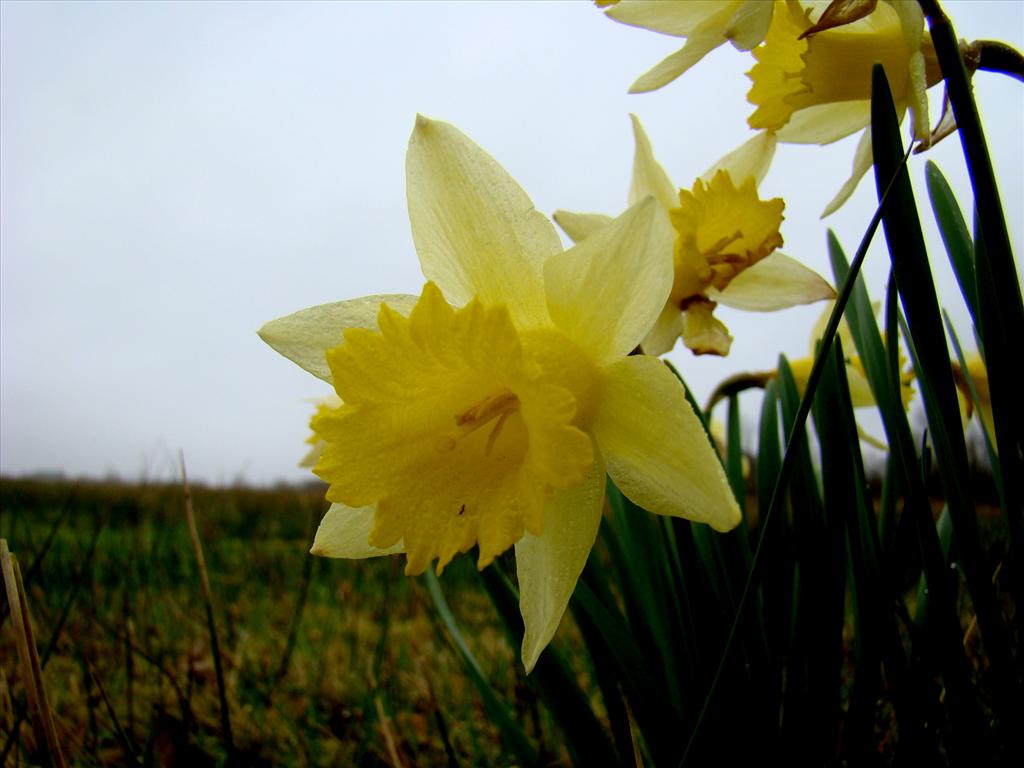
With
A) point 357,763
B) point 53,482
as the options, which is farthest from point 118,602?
point 53,482

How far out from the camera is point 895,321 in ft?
3.45

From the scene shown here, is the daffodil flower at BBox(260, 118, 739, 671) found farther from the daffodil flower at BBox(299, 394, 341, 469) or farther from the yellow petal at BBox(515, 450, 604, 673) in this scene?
the daffodil flower at BBox(299, 394, 341, 469)

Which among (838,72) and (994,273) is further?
(838,72)

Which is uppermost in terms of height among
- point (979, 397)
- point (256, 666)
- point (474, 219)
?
point (474, 219)

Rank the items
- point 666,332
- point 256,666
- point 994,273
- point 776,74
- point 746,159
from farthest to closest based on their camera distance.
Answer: point 256,666, point 746,159, point 666,332, point 776,74, point 994,273

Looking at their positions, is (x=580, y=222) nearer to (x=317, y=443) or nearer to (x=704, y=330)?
(x=704, y=330)

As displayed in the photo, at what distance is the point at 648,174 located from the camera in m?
1.63

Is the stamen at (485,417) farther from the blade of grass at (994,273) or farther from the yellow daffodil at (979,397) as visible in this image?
the yellow daffodil at (979,397)

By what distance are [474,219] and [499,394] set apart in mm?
257

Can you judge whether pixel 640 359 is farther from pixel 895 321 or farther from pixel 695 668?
pixel 695 668

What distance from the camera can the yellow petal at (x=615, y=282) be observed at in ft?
2.78

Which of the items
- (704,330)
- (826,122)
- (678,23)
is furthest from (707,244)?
(678,23)

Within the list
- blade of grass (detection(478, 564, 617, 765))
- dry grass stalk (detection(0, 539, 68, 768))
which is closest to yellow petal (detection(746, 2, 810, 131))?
blade of grass (detection(478, 564, 617, 765))

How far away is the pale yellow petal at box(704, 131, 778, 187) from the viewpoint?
61.9 inches
